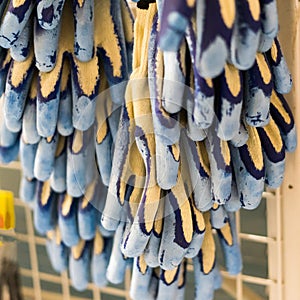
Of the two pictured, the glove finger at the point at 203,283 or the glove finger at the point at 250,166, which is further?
the glove finger at the point at 203,283

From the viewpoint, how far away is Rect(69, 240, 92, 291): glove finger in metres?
0.73

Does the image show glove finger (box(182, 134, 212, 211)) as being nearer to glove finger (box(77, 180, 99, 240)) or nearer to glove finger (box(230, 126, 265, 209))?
glove finger (box(230, 126, 265, 209))

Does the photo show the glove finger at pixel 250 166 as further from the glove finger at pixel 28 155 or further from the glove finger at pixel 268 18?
the glove finger at pixel 28 155

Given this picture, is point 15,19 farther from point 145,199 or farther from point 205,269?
point 205,269

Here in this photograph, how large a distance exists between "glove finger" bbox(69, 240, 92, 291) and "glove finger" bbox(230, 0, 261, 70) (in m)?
0.39

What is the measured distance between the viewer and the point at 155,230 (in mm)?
568

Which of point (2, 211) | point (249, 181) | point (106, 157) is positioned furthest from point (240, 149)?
point (2, 211)

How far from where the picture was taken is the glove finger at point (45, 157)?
626mm

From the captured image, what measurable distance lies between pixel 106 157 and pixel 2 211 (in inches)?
8.2

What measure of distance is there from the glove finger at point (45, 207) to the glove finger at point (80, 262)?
4 centimetres

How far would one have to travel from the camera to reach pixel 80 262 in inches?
29.0

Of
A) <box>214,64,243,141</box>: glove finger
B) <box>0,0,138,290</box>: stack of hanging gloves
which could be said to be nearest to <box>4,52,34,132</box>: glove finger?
<box>0,0,138,290</box>: stack of hanging gloves

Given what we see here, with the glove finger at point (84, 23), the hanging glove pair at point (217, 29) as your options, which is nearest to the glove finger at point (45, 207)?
the glove finger at point (84, 23)

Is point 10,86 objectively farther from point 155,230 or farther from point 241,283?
point 241,283
